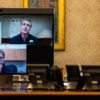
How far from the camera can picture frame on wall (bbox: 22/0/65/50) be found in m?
2.42

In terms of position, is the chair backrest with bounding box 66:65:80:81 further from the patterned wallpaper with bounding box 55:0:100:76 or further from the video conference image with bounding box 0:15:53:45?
the patterned wallpaper with bounding box 55:0:100:76

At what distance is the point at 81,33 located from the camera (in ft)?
8.13

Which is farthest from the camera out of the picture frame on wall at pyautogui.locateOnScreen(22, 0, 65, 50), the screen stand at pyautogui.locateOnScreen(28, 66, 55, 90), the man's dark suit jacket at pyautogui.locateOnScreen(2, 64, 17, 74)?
the picture frame on wall at pyautogui.locateOnScreen(22, 0, 65, 50)

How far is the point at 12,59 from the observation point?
1.76 meters

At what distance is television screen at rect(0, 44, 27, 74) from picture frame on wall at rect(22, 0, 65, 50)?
683mm

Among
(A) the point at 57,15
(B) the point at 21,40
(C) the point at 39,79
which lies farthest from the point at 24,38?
(A) the point at 57,15

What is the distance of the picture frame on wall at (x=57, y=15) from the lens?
242 centimetres

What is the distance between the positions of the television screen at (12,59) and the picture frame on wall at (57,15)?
683 mm

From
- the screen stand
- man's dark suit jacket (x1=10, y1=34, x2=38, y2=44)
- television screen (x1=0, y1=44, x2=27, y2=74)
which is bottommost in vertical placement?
the screen stand

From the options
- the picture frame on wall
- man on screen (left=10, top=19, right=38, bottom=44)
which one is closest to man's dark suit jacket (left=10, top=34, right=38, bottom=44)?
man on screen (left=10, top=19, right=38, bottom=44)

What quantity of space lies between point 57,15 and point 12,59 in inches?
32.6

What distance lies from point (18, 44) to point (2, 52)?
0.36 feet
